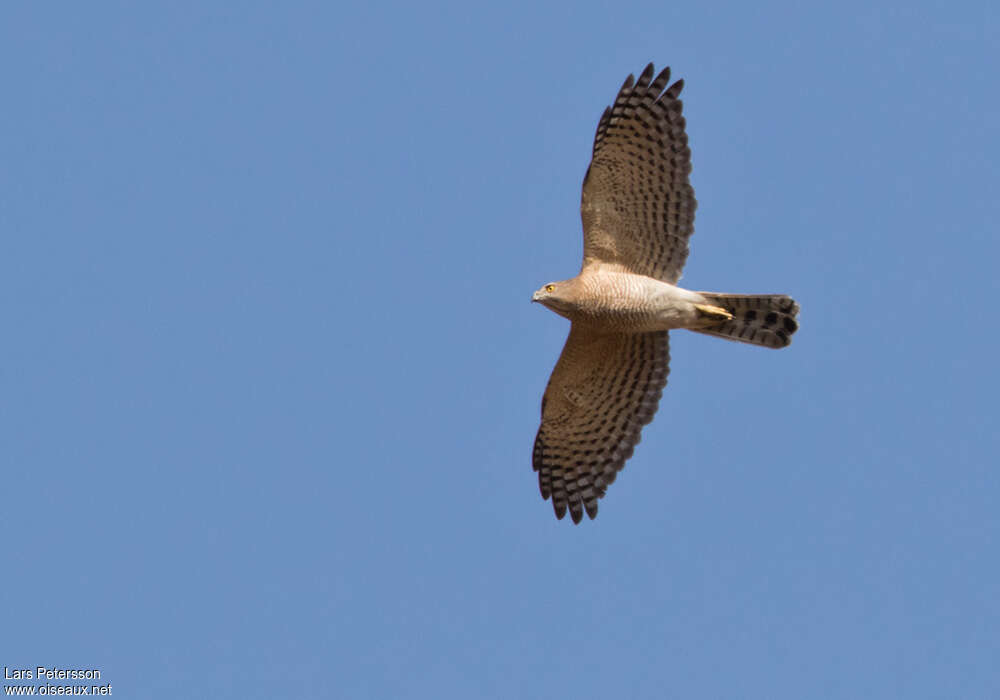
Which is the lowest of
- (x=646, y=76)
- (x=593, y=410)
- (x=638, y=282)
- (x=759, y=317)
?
(x=593, y=410)

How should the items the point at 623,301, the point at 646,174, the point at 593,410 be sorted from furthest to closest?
the point at 593,410 → the point at 623,301 → the point at 646,174

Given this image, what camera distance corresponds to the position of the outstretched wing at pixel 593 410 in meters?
15.3

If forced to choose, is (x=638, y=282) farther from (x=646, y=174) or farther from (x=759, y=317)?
(x=759, y=317)

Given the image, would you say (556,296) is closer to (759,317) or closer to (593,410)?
(593,410)

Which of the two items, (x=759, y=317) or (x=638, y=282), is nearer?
(x=638, y=282)

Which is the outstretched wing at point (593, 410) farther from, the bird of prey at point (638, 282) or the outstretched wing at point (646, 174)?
the outstretched wing at point (646, 174)

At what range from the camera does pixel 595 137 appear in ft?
47.6

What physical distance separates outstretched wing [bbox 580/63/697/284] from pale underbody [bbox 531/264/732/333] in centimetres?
21

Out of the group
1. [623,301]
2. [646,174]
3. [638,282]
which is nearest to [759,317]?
[638,282]

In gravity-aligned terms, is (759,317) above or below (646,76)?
below

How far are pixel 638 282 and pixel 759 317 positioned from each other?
122cm

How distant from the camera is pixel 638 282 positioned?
48.0 ft

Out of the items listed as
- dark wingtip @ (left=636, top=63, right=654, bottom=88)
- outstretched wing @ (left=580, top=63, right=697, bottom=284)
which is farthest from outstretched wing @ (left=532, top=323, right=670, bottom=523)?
dark wingtip @ (left=636, top=63, right=654, bottom=88)

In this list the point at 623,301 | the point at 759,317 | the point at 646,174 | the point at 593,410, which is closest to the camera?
the point at 646,174
